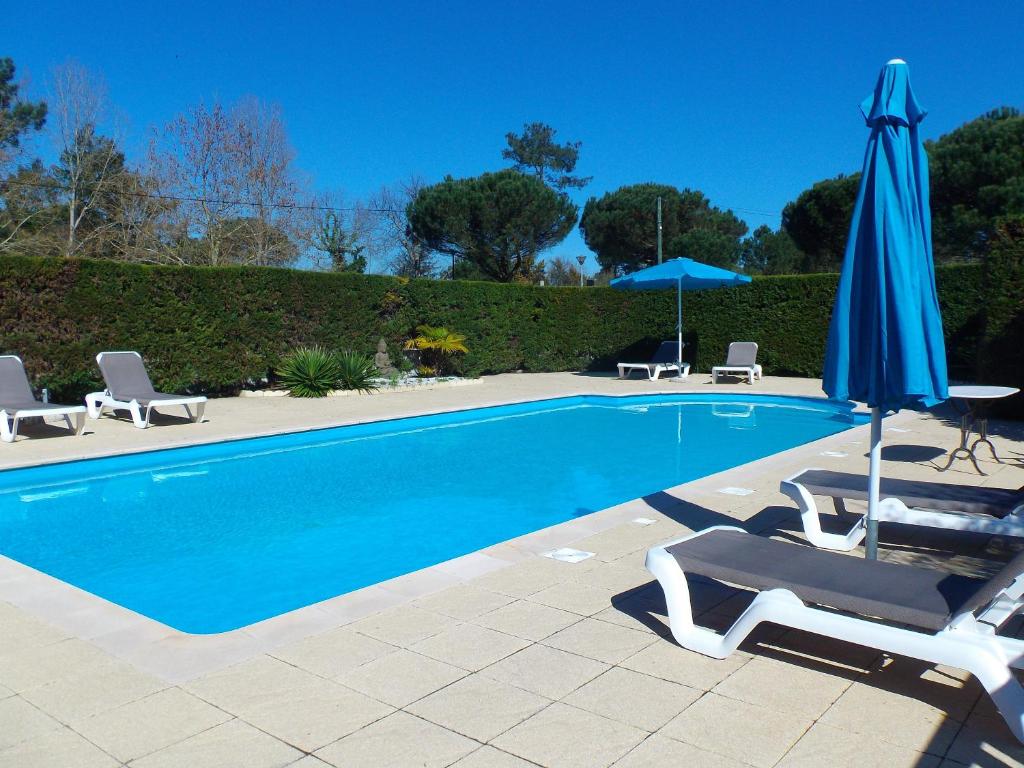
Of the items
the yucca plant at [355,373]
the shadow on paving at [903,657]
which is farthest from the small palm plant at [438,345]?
the shadow on paving at [903,657]

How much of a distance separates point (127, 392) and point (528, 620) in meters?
9.51

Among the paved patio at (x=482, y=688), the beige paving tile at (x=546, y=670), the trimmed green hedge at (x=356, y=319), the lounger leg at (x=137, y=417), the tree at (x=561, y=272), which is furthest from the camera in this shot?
the tree at (x=561, y=272)

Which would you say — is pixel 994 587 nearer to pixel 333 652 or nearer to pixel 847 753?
pixel 847 753

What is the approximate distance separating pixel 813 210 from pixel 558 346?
39.9 feet

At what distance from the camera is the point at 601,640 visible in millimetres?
3551

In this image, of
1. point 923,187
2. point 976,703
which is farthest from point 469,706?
point 923,187

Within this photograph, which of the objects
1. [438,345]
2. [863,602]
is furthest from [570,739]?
[438,345]

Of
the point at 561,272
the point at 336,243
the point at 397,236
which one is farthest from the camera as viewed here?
the point at 561,272

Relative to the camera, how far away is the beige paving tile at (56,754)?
253 cm

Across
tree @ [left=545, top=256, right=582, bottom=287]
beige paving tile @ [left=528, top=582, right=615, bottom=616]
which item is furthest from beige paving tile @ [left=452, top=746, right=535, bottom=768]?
tree @ [left=545, top=256, right=582, bottom=287]

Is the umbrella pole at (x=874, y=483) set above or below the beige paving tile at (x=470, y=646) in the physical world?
above

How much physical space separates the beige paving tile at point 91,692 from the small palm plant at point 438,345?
13768 millimetres

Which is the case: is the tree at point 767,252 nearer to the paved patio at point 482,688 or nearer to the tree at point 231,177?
the tree at point 231,177

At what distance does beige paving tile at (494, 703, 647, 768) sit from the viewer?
2.55 m
